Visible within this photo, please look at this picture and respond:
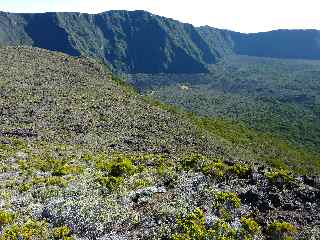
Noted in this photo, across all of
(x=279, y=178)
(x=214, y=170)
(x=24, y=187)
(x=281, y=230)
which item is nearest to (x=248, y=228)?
(x=281, y=230)

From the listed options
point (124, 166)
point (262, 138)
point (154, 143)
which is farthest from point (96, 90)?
point (124, 166)

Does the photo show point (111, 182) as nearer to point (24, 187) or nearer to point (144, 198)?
point (144, 198)

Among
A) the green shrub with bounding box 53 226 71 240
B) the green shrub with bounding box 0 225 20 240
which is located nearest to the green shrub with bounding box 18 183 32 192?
the green shrub with bounding box 0 225 20 240

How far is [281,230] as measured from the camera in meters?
25.4

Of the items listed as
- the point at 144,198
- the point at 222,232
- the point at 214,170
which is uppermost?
the point at 214,170

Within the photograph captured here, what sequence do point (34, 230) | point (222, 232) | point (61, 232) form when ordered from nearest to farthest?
1. point (222, 232)
2. point (61, 232)
3. point (34, 230)

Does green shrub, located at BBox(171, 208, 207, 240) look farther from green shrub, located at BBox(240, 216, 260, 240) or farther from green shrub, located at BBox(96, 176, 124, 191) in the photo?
green shrub, located at BBox(96, 176, 124, 191)

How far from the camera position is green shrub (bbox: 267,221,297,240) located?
25.1 meters

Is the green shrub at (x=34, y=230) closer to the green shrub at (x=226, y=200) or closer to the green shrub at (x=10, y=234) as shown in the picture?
the green shrub at (x=10, y=234)

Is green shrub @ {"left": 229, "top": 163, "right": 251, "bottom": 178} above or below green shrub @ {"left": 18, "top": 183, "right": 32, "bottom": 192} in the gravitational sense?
above

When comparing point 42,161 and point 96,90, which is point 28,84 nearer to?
point 96,90

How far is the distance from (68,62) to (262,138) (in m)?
58.8

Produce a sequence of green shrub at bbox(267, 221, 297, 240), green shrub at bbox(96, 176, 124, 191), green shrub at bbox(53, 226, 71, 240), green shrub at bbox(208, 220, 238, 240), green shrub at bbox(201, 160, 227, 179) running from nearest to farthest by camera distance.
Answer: green shrub at bbox(208, 220, 238, 240) < green shrub at bbox(53, 226, 71, 240) < green shrub at bbox(267, 221, 297, 240) < green shrub at bbox(96, 176, 124, 191) < green shrub at bbox(201, 160, 227, 179)

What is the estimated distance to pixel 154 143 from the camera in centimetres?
8181
